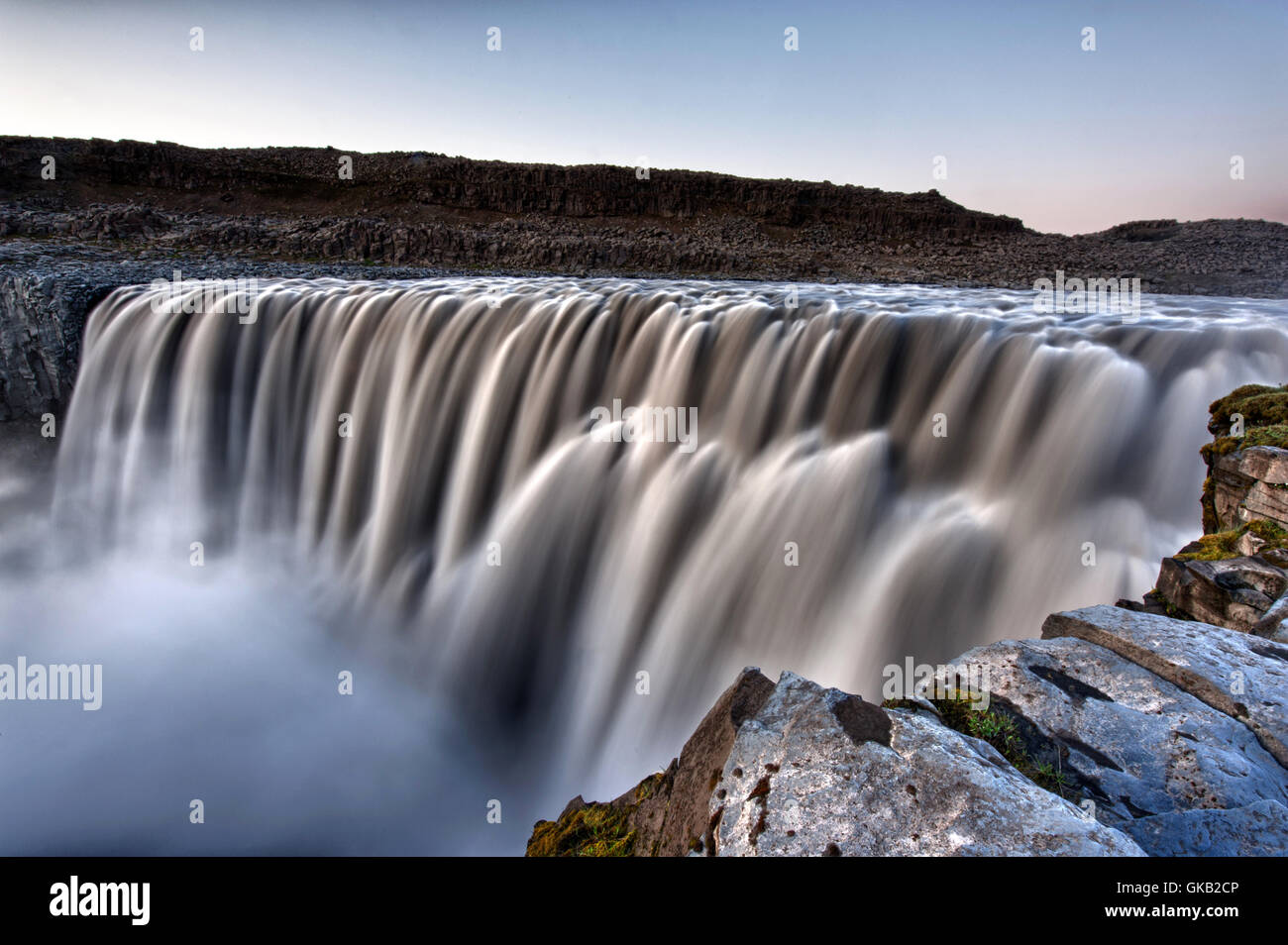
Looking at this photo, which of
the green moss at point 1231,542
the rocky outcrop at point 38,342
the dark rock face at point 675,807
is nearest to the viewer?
the dark rock face at point 675,807

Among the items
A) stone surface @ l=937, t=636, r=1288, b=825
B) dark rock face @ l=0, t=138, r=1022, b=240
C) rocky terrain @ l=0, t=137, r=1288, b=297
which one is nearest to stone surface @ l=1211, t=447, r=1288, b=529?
stone surface @ l=937, t=636, r=1288, b=825

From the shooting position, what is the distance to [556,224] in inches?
1344

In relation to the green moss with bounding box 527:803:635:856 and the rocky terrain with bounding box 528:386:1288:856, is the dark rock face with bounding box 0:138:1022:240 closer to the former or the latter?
the rocky terrain with bounding box 528:386:1288:856

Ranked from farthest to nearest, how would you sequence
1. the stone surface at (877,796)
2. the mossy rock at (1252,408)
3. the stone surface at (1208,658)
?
the mossy rock at (1252,408), the stone surface at (1208,658), the stone surface at (877,796)

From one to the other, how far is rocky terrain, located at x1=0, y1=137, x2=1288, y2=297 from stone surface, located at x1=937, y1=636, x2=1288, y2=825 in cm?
1683

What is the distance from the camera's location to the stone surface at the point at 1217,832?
5.47ft

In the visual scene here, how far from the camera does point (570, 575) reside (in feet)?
22.5

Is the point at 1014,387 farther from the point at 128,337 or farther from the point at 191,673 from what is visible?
the point at 128,337

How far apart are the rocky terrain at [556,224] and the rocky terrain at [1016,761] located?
54.8ft

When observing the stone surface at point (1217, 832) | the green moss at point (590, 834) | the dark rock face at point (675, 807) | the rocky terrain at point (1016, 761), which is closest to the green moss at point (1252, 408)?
the rocky terrain at point (1016, 761)

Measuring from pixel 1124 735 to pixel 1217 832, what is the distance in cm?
40

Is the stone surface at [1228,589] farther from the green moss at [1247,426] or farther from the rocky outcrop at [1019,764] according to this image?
the green moss at [1247,426]

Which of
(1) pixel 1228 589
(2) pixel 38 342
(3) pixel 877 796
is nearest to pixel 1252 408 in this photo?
(1) pixel 1228 589

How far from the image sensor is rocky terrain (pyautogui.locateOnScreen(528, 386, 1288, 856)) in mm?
1597
